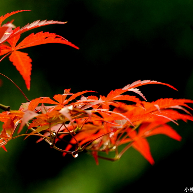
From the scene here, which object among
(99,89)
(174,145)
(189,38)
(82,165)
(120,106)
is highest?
(189,38)

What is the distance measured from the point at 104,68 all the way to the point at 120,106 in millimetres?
1298

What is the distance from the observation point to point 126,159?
167cm

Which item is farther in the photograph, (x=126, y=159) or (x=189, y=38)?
(x=189, y=38)

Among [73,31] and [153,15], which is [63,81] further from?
[153,15]

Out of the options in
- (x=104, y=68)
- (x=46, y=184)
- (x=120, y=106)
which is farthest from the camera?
(x=104, y=68)

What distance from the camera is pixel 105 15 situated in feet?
6.40

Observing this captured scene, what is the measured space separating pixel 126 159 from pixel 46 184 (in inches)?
21.6

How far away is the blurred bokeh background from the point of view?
1.62 m

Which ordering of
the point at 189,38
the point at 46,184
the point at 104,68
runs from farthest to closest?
the point at 189,38
the point at 104,68
the point at 46,184

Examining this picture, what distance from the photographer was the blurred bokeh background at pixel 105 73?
5.32ft

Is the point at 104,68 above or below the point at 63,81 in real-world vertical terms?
above

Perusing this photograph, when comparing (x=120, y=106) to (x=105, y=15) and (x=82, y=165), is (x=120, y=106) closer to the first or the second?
(x=82, y=165)

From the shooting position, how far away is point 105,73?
177 centimetres

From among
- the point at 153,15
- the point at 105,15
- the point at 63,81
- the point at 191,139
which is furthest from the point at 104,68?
the point at 191,139
